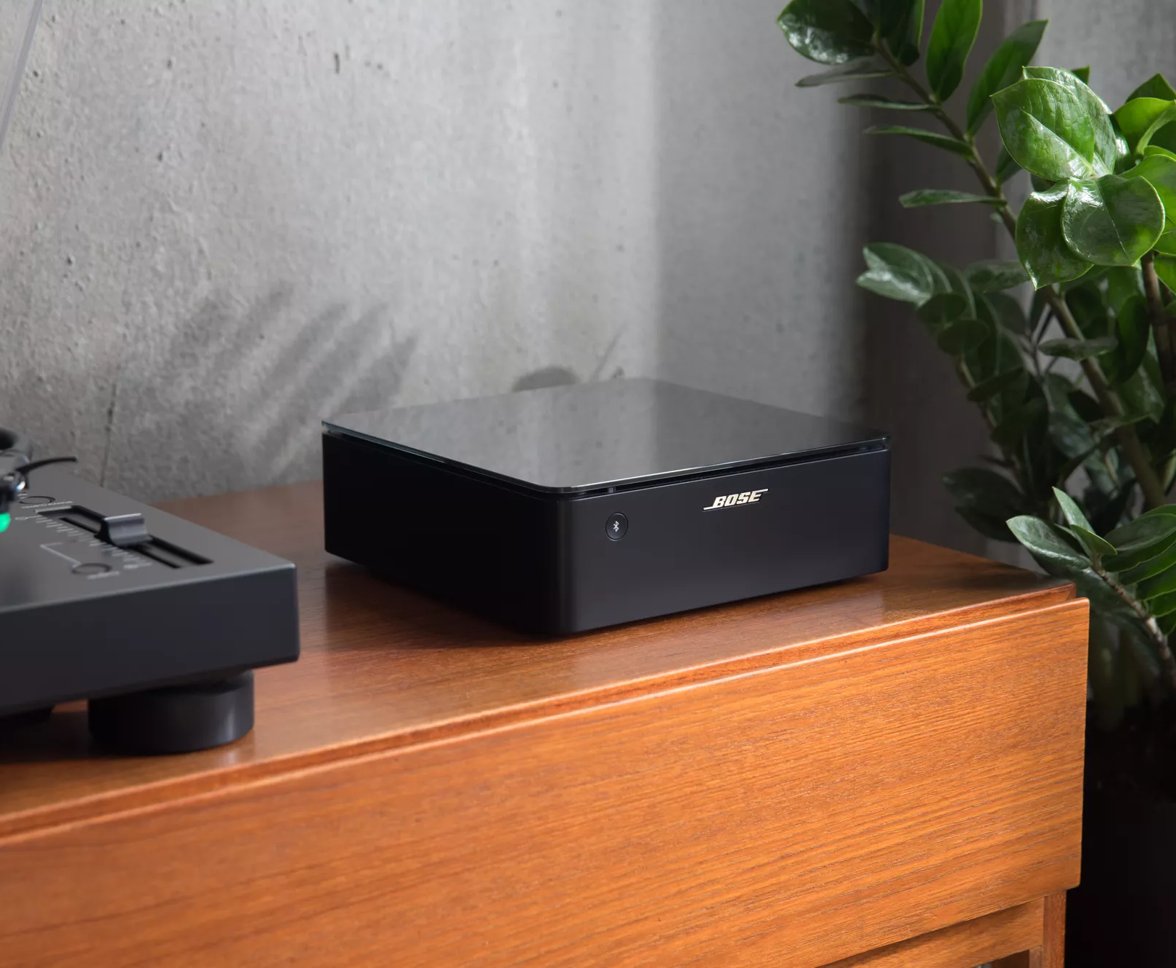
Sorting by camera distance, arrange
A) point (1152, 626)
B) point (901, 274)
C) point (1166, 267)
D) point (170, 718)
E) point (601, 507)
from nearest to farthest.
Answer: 1. point (170, 718)
2. point (601, 507)
3. point (1166, 267)
4. point (1152, 626)
5. point (901, 274)

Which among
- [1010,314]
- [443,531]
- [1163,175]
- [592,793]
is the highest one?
[1163,175]

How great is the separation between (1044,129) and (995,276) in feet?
0.96

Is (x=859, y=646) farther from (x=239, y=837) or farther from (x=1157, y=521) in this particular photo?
(x=239, y=837)

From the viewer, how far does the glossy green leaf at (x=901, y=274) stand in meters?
1.17

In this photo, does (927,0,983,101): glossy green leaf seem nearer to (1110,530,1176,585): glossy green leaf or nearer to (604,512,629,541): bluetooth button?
(1110,530,1176,585): glossy green leaf

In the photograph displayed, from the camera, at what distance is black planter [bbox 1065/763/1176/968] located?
116cm

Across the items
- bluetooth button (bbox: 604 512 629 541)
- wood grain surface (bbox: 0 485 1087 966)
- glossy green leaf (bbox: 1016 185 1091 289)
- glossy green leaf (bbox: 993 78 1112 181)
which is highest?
glossy green leaf (bbox: 993 78 1112 181)

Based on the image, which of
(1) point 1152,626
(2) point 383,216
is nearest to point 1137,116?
(1) point 1152,626

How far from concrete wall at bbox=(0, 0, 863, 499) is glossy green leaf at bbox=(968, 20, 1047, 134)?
364mm

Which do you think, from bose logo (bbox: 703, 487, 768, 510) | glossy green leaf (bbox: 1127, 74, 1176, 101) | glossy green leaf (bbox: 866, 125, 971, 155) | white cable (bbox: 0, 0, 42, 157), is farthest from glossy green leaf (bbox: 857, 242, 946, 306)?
white cable (bbox: 0, 0, 42, 157)

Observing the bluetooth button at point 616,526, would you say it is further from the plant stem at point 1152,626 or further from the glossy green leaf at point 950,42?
the glossy green leaf at point 950,42

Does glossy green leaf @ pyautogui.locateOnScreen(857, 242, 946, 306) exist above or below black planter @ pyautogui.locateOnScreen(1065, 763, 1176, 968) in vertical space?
above

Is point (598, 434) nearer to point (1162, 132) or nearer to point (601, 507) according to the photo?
point (601, 507)

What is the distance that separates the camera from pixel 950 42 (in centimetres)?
109
